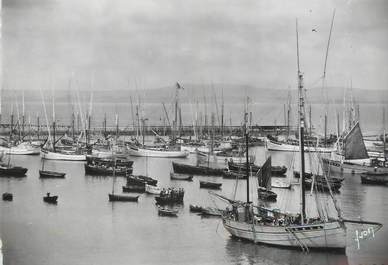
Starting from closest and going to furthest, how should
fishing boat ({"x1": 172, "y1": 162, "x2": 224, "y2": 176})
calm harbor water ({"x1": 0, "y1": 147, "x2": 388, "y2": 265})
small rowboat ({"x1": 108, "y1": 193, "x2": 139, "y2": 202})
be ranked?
calm harbor water ({"x1": 0, "y1": 147, "x2": 388, "y2": 265}), small rowboat ({"x1": 108, "y1": 193, "x2": 139, "y2": 202}), fishing boat ({"x1": 172, "y1": 162, "x2": 224, "y2": 176})

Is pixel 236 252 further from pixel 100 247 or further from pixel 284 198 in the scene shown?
pixel 284 198

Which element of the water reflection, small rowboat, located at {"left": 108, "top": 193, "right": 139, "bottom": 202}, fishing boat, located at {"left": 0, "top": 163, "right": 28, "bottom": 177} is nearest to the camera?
the water reflection

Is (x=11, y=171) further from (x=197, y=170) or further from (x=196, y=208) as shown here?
Answer: (x=196, y=208)

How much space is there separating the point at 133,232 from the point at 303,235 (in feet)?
27.9

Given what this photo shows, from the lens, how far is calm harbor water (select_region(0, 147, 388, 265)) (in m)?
25.2

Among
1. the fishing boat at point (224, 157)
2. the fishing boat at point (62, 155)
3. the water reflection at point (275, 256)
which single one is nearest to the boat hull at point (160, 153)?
the fishing boat at point (224, 157)

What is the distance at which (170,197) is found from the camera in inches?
1459

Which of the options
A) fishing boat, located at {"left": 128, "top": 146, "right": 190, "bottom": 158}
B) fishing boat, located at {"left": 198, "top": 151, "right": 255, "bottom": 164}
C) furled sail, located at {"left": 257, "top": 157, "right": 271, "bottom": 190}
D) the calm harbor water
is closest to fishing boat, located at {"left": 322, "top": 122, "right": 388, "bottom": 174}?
the calm harbor water

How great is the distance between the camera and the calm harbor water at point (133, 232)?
992 inches

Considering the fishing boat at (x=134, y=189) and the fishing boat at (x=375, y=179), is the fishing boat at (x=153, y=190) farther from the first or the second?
the fishing boat at (x=375, y=179)

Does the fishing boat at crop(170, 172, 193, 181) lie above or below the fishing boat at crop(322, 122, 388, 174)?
below

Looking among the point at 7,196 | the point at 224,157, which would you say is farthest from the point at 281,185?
the point at 7,196

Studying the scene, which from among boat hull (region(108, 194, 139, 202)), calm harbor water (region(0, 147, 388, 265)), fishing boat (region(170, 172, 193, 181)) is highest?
fishing boat (region(170, 172, 193, 181))

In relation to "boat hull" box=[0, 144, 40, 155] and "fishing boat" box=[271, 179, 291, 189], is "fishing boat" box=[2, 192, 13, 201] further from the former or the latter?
→ "boat hull" box=[0, 144, 40, 155]
